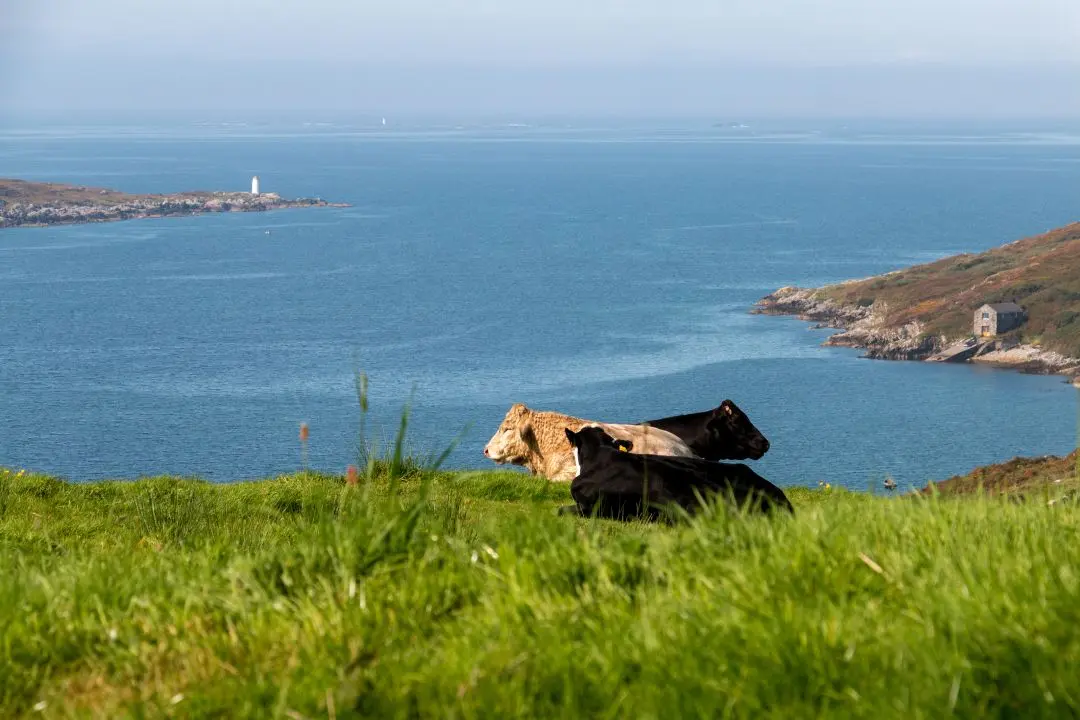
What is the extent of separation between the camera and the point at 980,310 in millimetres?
150750

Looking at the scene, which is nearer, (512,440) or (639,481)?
(639,481)

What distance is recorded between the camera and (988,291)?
525ft

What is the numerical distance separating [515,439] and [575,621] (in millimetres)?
12807

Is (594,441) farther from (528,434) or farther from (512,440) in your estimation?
(512,440)

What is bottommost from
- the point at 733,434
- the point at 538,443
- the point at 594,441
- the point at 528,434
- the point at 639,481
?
the point at 538,443

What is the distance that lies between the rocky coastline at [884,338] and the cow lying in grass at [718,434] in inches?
5242

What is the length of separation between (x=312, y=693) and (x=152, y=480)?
1015 cm

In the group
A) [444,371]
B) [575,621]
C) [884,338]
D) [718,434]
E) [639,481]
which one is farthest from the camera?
[884,338]

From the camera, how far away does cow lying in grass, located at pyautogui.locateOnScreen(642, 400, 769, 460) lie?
601 inches

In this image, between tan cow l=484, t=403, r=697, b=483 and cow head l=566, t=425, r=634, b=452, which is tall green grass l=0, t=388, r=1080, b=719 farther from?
tan cow l=484, t=403, r=697, b=483

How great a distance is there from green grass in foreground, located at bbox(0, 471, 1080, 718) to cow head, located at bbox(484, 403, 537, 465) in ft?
36.4

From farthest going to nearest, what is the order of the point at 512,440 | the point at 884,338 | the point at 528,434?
the point at 884,338
the point at 512,440
the point at 528,434

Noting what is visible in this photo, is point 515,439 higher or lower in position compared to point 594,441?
lower

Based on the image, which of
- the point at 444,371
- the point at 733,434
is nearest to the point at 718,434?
the point at 733,434
